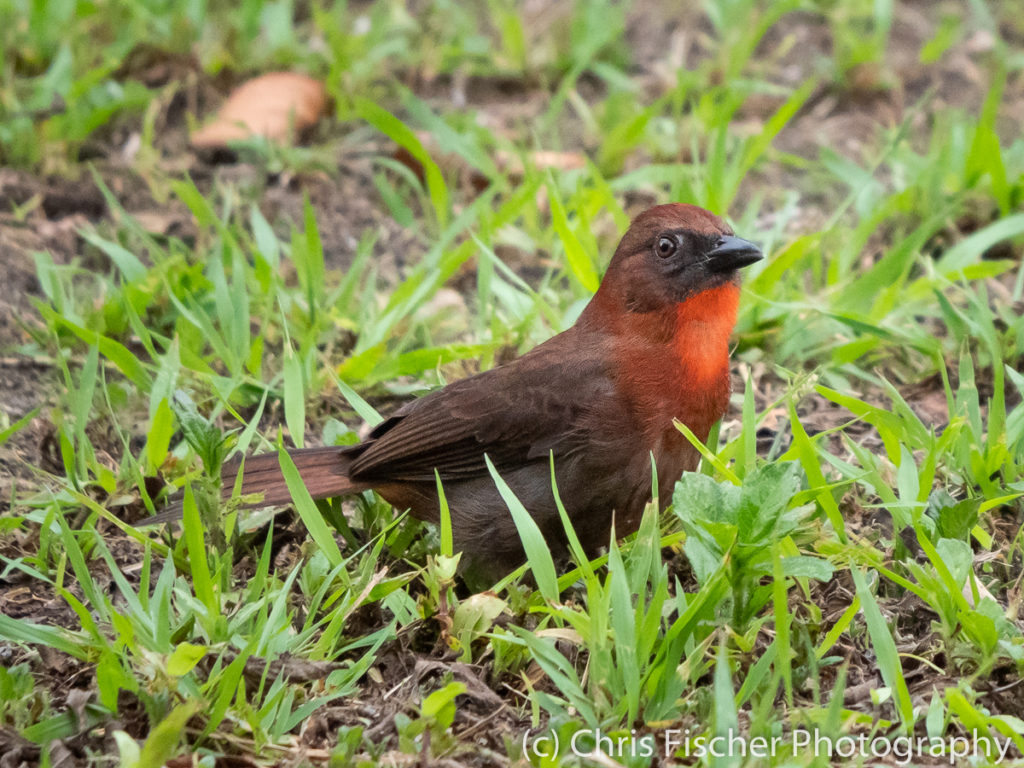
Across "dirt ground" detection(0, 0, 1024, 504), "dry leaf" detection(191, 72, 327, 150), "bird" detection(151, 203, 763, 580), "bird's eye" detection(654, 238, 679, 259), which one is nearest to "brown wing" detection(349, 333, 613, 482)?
"bird" detection(151, 203, 763, 580)

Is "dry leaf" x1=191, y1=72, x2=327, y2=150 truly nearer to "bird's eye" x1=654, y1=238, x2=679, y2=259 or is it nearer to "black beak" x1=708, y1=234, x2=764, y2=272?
"bird's eye" x1=654, y1=238, x2=679, y2=259

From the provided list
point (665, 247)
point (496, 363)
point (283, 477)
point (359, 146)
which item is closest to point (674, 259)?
point (665, 247)

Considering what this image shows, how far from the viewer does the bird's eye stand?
12.0 ft

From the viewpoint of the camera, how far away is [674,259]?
3648 millimetres

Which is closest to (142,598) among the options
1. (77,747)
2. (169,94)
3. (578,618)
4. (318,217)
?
(77,747)

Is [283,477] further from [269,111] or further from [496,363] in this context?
[269,111]

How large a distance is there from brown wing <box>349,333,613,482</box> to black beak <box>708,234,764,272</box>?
1.48 ft

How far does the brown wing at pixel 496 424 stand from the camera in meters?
3.49

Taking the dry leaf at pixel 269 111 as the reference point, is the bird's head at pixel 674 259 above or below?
below

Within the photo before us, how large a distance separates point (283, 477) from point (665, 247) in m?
1.31

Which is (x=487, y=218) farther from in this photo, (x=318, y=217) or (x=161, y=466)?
(x=161, y=466)

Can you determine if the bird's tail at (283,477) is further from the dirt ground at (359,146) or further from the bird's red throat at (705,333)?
the bird's red throat at (705,333)

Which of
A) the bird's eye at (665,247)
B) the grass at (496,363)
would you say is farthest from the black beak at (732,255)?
the grass at (496,363)

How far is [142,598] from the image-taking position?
3014 millimetres
